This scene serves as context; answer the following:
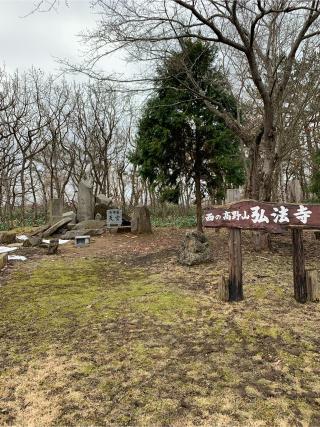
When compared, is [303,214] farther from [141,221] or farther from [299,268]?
[141,221]

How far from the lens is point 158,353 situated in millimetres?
3289

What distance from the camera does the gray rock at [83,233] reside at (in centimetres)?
1197

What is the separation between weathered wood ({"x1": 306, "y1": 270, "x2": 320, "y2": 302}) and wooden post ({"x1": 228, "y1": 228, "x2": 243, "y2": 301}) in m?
0.86

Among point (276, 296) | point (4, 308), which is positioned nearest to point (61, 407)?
point (4, 308)

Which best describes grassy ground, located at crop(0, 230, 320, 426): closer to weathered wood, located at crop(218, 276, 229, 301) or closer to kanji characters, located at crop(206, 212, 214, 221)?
weathered wood, located at crop(218, 276, 229, 301)

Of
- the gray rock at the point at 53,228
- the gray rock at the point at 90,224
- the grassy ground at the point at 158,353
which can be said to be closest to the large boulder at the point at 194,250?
the grassy ground at the point at 158,353

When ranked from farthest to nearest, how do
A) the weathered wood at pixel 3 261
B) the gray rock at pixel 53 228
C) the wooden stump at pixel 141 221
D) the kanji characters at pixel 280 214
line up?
the gray rock at pixel 53 228 < the wooden stump at pixel 141 221 < the weathered wood at pixel 3 261 < the kanji characters at pixel 280 214

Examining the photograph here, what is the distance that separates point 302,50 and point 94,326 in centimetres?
758

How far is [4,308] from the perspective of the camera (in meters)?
4.82

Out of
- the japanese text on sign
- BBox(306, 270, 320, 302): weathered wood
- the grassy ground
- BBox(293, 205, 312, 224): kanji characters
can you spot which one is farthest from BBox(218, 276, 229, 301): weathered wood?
BBox(293, 205, 312, 224): kanji characters

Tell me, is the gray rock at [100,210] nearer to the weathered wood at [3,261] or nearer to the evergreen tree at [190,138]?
the evergreen tree at [190,138]

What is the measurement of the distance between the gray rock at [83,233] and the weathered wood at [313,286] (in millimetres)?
8705

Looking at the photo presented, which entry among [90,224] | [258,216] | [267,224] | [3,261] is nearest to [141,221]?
[90,224]

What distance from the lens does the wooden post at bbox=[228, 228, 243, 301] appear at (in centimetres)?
Answer: 480
